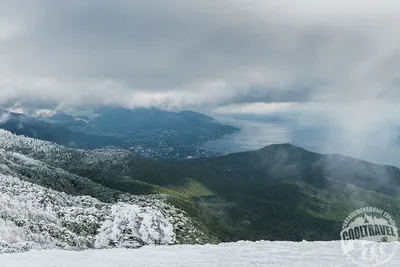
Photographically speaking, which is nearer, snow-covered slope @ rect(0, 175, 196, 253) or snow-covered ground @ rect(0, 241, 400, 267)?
snow-covered ground @ rect(0, 241, 400, 267)

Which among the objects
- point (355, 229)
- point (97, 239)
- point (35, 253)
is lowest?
point (355, 229)

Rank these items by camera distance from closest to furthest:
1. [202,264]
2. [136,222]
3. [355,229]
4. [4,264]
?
[4,264] → [202,264] → [136,222] → [355,229]

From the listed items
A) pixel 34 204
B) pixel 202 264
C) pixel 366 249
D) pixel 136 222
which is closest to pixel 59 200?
pixel 34 204

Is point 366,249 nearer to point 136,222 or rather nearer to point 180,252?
point 180,252

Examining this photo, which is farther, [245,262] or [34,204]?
[34,204]

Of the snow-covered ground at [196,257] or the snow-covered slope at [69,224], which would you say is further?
the snow-covered slope at [69,224]

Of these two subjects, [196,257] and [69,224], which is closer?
[196,257]

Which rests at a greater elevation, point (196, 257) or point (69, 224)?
point (196, 257)

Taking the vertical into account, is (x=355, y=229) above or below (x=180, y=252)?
below
